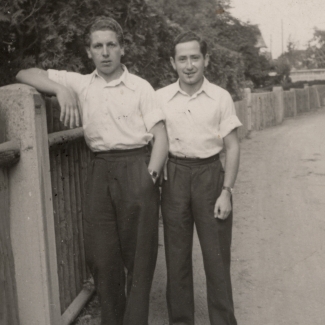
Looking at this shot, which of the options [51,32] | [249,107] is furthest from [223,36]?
[51,32]

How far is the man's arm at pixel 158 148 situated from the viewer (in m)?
3.25

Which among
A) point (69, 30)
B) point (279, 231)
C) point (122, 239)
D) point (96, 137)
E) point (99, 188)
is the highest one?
point (69, 30)

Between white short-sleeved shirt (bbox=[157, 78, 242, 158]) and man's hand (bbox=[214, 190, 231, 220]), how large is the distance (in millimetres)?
279

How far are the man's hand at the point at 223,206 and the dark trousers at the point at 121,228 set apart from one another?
386 millimetres

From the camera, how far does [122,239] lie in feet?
11.1

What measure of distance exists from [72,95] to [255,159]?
944 centimetres

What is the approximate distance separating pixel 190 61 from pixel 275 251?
2.81 m

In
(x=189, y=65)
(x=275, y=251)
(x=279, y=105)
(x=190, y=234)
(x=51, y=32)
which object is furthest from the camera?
(x=279, y=105)

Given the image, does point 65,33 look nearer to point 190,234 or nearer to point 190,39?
point 190,39

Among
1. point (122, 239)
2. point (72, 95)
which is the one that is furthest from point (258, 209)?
point (72, 95)

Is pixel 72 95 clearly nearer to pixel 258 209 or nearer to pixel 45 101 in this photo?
pixel 45 101

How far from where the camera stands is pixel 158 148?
3.29m

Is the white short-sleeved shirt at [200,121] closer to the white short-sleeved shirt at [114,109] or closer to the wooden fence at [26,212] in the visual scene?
the white short-sleeved shirt at [114,109]

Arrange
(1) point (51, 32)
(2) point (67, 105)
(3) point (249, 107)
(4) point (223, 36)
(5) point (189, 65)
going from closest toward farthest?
(2) point (67, 105)
(5) point (189, 65)
(1) point (51, 32)
(3) point (249, 107)
(4) point (223, 36)
